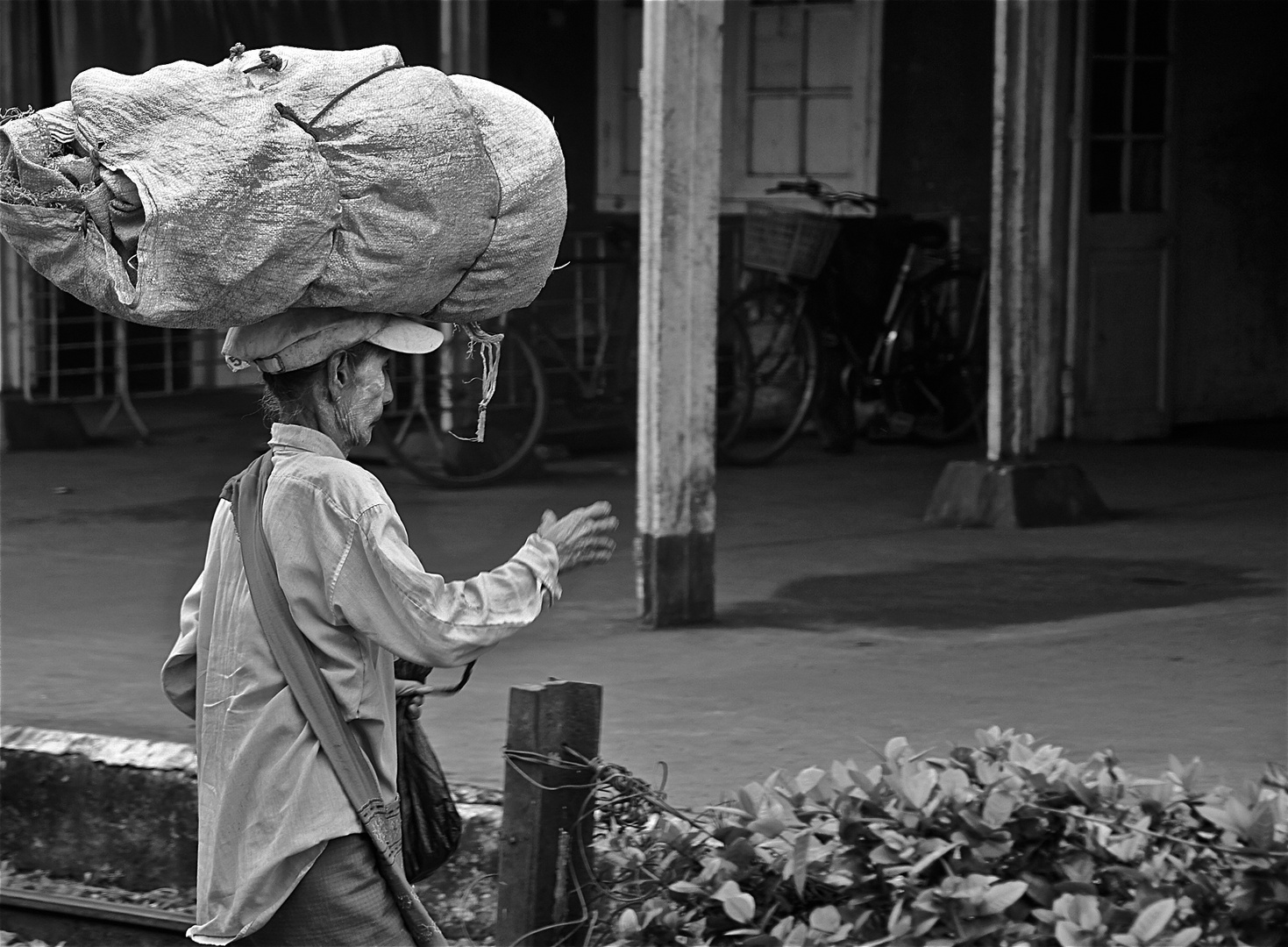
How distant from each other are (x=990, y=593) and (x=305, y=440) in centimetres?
498

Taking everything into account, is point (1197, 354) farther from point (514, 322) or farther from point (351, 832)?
point (351, 832)

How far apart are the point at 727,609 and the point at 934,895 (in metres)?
3.62

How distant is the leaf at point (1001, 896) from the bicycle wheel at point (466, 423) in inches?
254

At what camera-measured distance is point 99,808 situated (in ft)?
18.1

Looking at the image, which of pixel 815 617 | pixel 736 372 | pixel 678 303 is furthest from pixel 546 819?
pixel 736 372

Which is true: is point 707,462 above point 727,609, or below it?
above

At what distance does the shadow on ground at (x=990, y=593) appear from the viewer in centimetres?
727

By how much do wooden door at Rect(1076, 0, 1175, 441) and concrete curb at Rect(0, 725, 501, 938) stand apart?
7.39 meters

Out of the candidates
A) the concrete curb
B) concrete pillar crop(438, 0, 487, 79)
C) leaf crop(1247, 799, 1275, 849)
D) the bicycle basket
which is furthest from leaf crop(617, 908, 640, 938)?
concrete pillar crop(438, 0, 487, 79)

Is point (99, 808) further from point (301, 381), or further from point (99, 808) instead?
point (301, 381)

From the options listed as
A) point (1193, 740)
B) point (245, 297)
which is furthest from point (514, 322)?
point (245, 297)

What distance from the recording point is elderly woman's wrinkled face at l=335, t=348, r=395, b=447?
310cm

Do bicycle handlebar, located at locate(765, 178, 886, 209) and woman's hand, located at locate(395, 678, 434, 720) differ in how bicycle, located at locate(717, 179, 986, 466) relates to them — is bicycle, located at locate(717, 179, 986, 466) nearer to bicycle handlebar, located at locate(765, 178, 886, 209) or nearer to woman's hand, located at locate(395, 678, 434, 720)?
bicycle handlebar, located at locate(765, 178, 886, 209)

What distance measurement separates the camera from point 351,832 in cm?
298
